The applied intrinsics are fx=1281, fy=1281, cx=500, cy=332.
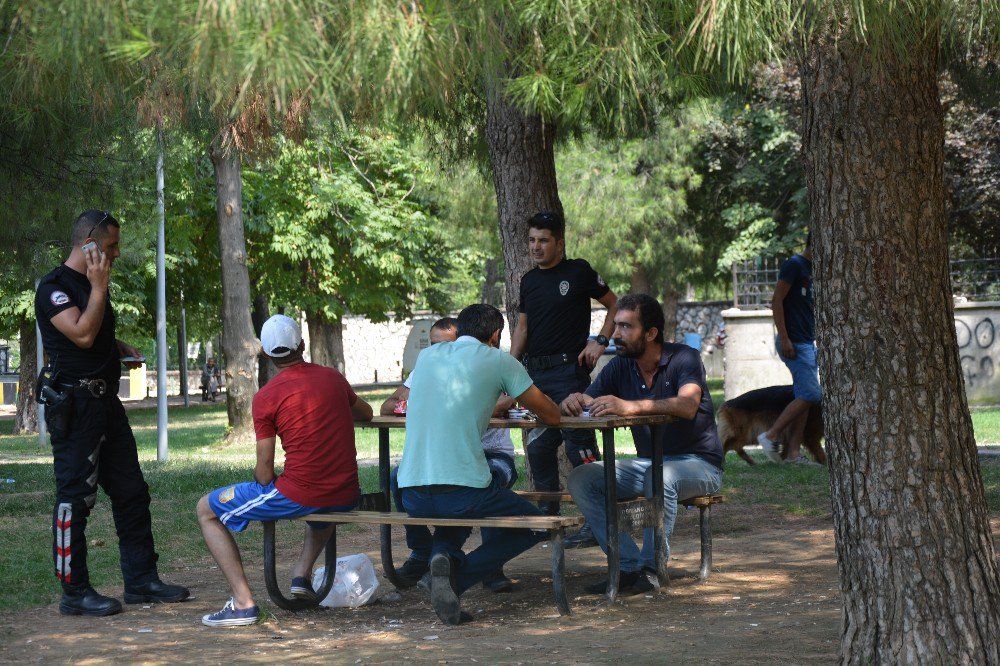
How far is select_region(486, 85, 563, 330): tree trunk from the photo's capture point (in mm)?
9047

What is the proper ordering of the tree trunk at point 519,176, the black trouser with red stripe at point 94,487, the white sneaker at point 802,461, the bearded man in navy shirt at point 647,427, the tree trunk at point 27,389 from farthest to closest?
1. the tree trunk at point 27,389
2. the white sneaker at point 802,461
3. the tree trunk at point 519,176
4. the bearded man in navy shirt at point 647,427
5. the black trouser with red stripe at point 94,487

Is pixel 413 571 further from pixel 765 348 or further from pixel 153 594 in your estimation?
pixel 765 348

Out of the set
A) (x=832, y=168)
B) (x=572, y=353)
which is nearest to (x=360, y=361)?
(x=572, y=353)

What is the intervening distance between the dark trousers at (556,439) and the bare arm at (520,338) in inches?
6.7

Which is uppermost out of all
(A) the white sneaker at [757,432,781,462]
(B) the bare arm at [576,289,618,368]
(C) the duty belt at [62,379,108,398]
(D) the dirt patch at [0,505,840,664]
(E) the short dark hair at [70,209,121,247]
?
(E) the short dark hair at [70,209,121,247]

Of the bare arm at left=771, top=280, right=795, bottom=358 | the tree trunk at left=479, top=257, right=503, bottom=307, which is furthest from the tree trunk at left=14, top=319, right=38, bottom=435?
the tree trunk at left=479, top=257, right=503, bottom=307

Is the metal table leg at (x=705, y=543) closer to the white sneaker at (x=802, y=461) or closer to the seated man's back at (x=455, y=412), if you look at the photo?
the seated man's back at (x=455, y=412)

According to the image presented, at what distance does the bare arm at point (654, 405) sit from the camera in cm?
590

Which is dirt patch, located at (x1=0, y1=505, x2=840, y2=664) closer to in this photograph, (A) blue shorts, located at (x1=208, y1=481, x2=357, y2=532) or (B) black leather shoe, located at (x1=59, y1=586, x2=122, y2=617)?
(B) black leather shoe, located at (x1=59, y1=586, x2=122, y2=617)

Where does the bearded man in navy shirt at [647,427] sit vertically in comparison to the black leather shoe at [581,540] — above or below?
above

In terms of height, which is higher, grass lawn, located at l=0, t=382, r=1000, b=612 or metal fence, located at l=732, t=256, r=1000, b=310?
metal fence, located at l=732, t=256, r=1000, b=310

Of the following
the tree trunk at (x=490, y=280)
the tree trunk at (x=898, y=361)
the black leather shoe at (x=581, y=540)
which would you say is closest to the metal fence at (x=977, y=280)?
the black leather shoe at (x=581, y=540)

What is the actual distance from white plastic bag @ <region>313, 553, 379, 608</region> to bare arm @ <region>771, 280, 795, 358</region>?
5.05m

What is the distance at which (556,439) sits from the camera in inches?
294
